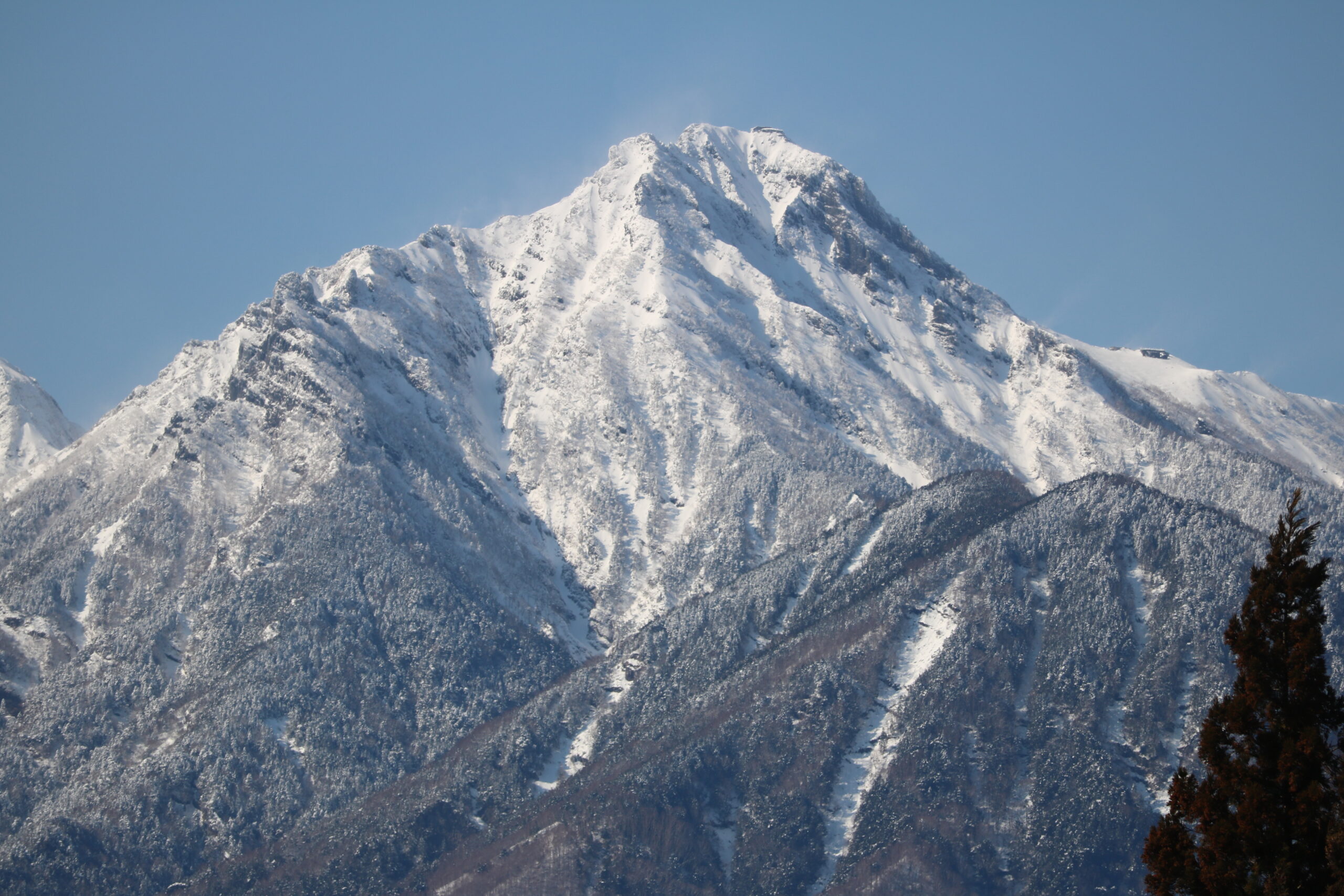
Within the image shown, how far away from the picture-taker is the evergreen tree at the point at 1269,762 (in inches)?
1641

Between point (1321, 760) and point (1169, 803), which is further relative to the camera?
point (1169, 803)

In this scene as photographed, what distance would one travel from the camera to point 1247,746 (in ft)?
140

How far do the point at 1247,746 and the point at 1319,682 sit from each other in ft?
9.07

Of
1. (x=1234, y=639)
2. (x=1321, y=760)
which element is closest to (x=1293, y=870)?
(x=1321, y=760)

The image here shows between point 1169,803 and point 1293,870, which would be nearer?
point 1293,870

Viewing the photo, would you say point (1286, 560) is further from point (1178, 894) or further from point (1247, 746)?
point (1178, 894)

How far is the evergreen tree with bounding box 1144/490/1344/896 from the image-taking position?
137ft

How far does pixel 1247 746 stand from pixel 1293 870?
142 inches

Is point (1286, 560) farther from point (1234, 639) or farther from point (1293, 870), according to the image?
point (1293, 870)

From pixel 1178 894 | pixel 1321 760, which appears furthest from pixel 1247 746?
pixel 1178 894

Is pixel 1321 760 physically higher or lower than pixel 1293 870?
higher

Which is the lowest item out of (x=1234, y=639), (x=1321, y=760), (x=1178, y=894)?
(x=1178, y=894)

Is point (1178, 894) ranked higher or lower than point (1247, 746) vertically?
lower

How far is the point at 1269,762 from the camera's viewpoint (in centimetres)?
4262
